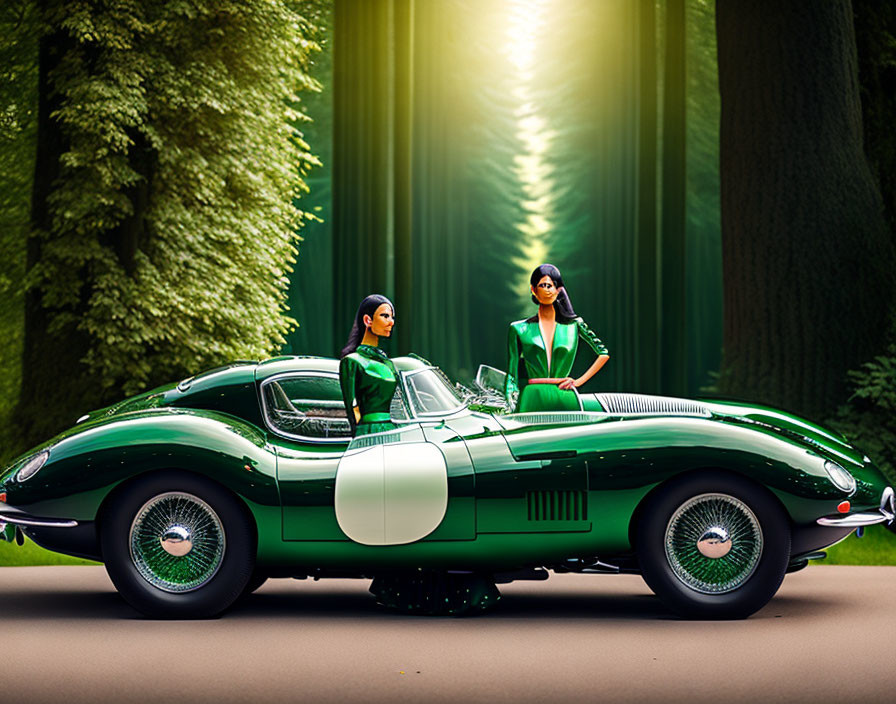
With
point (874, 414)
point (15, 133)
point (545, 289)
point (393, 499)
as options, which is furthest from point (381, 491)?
point (15, 133)

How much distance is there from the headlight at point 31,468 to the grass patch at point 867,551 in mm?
5576

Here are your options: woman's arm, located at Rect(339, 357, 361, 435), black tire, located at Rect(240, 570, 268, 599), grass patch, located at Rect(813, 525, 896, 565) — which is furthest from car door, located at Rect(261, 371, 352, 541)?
grass patch, located at Rect(813, 525, 896, 565)

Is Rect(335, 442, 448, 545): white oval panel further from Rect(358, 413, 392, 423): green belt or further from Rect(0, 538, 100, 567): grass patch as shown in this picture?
Rect(0, 538, 100, 567): grass patch

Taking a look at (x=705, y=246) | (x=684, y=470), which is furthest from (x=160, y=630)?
(x=705, y=246)

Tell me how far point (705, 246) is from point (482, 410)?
36.6 ft

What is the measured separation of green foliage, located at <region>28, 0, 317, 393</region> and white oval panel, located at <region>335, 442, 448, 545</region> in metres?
7.43

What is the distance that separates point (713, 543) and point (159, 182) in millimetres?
9287

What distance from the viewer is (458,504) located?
264 inches

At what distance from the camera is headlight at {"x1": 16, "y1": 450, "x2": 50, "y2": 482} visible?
6961mm

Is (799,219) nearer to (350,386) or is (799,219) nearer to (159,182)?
(350,386)

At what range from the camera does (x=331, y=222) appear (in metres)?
17.9

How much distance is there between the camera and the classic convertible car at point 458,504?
6.64 meters

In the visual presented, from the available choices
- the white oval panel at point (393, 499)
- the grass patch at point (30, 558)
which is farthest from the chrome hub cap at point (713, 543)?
the grass patch at point (30, 558)

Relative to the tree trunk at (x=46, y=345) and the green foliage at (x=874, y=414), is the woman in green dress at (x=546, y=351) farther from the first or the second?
the tree trunk at (x=46, y=345)
